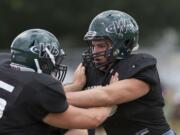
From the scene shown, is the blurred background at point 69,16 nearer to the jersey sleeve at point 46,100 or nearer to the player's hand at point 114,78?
the player's hand at point 114,78

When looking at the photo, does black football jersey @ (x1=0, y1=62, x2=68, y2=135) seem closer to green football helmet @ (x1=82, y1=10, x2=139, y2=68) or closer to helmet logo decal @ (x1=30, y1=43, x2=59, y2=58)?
helmet logo decal @ (x1=30, y1=43, x2=59, y2=58)

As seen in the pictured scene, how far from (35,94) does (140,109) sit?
40.8 inches

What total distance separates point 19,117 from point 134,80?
3.28 ft

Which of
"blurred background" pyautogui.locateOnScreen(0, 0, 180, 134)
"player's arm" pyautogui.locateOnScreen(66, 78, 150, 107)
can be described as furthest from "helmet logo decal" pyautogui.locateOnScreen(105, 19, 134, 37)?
"blurred background" pyautogui.locateOnScreen(0, 0, 180, 134)

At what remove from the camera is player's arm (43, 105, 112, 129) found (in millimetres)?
5707

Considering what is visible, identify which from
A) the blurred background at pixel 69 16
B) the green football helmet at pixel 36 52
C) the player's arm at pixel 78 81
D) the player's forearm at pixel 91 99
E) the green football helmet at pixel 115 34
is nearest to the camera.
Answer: the green football helmet at pixel 36 52

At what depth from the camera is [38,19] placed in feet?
101

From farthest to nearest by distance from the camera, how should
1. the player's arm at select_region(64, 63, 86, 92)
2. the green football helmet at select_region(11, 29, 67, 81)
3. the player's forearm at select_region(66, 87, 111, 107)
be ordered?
1. the player's arm at select_region(64, 63, 86, 92)
2. the player's forearm at select_region(66, 87, 111, 107)
3. the green football helmet at select_region(11, 29, 67, 81)

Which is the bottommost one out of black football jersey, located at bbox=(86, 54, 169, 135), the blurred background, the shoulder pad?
the blurred background

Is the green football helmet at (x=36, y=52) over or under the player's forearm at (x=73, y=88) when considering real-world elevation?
over

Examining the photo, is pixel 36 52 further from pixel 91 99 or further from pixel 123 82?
pixel 123 82

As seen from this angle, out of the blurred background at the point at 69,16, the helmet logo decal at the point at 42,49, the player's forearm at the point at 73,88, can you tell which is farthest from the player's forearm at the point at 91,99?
the blurred background at the point at 69,16

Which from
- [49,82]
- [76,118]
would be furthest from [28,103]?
[76,118]

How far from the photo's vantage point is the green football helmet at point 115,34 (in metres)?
6.38
